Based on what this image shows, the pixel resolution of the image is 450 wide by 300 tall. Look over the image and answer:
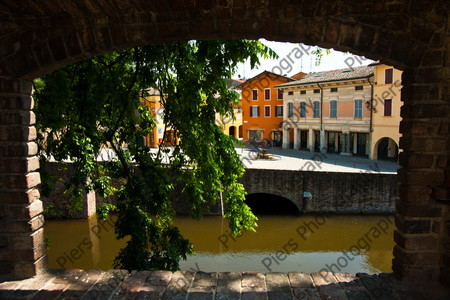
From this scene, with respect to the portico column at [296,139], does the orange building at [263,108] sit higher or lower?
higher

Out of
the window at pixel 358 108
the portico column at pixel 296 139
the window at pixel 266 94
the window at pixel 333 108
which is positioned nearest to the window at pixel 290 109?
the portico column at pixel 296 139

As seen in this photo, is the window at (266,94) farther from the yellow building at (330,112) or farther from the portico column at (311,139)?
the portico column at (311,139)

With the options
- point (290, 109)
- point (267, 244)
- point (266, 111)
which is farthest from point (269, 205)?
point (266, 111)

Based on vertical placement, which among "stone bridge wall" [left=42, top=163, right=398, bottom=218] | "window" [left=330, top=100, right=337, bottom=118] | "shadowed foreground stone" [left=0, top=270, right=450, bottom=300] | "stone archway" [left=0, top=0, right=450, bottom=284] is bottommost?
"stone bridge wall" [left=42, top=163, right=398, bottom=218]

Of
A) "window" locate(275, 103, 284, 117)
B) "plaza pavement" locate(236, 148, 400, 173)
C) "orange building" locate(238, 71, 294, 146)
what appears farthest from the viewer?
"orange building" locate(238, 71, 294, 146)

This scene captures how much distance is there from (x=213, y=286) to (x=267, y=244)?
1185 cm

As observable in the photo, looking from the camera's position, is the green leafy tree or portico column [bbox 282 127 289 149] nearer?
the green leafy tree

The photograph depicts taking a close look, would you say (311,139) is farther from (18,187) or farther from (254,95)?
(18,187)

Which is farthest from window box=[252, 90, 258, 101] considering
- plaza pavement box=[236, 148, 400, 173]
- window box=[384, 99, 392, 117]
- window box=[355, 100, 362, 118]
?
window box=[384, 99, 392, 117]

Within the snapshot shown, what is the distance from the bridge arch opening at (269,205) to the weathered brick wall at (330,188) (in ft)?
3.61

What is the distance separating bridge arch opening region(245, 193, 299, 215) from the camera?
1939 centimetres

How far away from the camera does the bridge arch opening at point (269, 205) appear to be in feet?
63.6

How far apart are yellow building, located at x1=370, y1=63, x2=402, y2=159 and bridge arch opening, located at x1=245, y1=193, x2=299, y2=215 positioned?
9731mm

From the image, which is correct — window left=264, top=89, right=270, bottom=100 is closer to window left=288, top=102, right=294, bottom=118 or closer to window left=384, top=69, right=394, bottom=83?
window left=288, top=102, right=294, bottom=118
